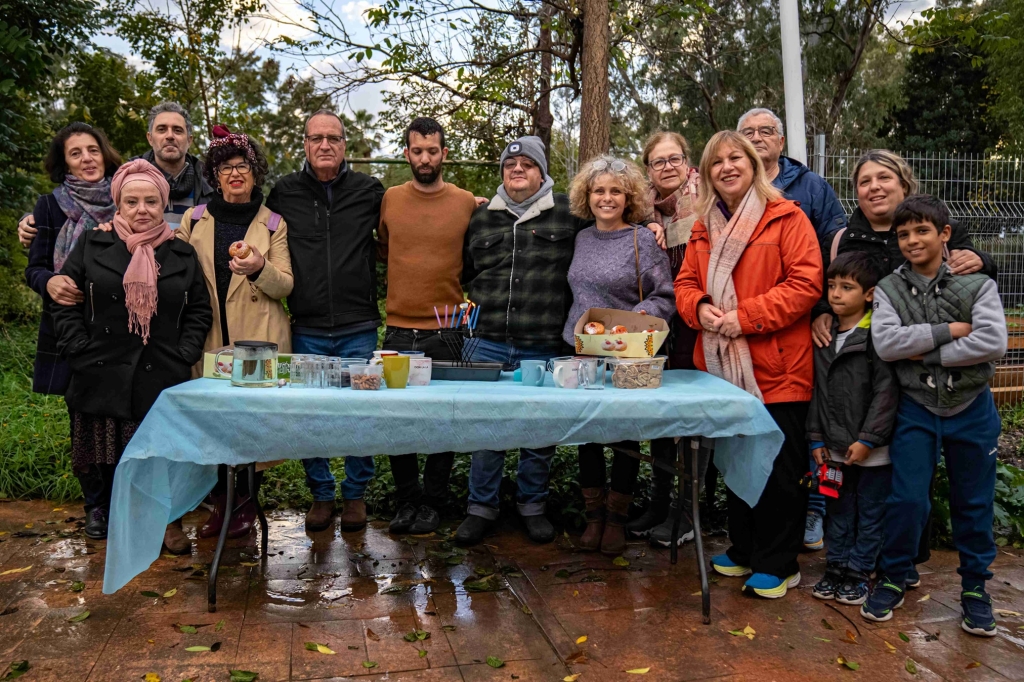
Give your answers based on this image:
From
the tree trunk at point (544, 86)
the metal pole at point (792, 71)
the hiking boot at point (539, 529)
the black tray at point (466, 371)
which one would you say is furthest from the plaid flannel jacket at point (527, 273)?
the tree trunk at point (544, 86)

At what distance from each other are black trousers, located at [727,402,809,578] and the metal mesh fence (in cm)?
442

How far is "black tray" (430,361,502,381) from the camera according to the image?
335 centimetres

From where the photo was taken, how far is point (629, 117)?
695 inches

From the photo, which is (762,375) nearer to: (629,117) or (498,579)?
(498,579)

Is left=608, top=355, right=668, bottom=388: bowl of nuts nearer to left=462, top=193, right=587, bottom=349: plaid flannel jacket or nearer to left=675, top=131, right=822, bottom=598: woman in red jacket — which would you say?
left=675, top=131, right=822, bottom=598: woman in red jacket

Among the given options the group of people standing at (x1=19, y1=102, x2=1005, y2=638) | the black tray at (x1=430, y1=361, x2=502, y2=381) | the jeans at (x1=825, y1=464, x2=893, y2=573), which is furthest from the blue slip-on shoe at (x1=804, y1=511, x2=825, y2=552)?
the black tray at (x1=430, y1=361, x2=502, y2=381)

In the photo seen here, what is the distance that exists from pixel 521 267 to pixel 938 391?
1830mm

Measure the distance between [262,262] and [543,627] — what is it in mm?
1937

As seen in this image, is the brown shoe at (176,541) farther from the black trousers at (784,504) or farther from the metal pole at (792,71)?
the metal pole at (792,71)

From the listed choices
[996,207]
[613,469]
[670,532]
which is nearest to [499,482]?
[613,469]

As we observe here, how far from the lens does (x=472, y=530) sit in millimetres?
4043

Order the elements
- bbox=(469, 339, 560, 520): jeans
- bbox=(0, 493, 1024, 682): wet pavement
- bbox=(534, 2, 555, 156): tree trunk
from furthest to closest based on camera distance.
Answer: bbox=(534, 2, 555, 156): tree trunk, bbox=(469, 339, 560, 520): jeans, bbox=(0, 493, 1024, 682): wet pavement

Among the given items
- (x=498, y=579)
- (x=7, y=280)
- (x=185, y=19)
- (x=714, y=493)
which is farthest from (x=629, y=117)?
(x=498, y=579)

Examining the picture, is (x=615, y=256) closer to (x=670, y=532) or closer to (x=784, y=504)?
(x=784, y=504)
